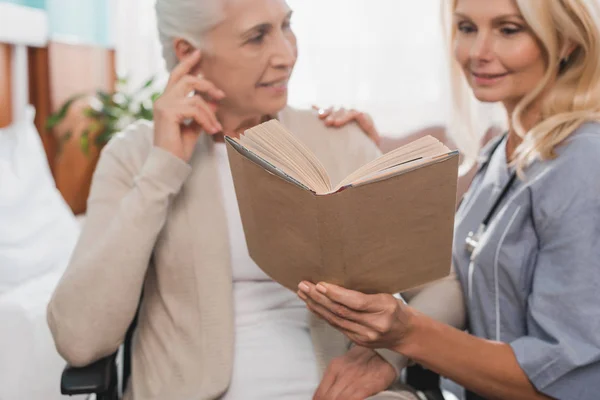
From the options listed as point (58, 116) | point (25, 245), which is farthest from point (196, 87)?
point (58, 116)

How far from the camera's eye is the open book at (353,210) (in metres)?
0.86

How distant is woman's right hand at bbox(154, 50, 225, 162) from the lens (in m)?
1.24

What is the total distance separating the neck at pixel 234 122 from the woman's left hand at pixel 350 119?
0.45 ft

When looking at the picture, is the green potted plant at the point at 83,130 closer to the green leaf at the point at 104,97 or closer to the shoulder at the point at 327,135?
the green leaf at the point at 104,97

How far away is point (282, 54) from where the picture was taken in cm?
132

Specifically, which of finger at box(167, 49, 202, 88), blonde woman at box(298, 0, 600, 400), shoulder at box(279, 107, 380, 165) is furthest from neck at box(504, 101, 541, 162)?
finger at box(167, 49, 202, 88)

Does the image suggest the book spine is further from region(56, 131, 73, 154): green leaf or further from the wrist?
region(56, 131, 73, 154): green leaf

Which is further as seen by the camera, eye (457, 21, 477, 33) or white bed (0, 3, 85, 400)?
white bed (0, 3, 85, 400)

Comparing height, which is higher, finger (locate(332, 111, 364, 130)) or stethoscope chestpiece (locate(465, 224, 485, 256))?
finger (locate(332, 111, 364, 130))

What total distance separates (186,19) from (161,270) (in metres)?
0.47

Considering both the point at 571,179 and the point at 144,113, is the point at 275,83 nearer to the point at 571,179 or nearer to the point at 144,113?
the point at 571,179

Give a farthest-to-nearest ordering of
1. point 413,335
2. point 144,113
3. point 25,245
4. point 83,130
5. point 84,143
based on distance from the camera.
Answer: point 144,113 < point 83,130 < point 84,143 < point 25,245 < point 413,335

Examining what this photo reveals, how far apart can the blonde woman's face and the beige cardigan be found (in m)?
0.27

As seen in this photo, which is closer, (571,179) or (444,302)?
(571,179)
